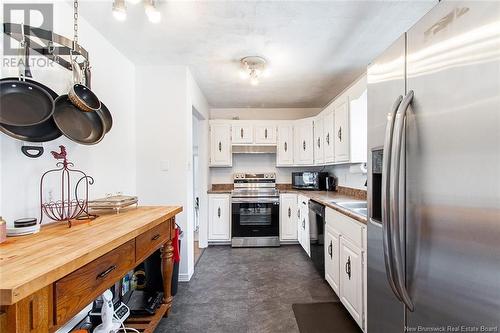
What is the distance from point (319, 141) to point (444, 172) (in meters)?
3.05

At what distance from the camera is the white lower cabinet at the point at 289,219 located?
12.7 ft

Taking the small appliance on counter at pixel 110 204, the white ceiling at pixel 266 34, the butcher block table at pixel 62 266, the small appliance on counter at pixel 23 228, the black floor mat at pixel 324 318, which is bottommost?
the black floor mat at pixel 324 318

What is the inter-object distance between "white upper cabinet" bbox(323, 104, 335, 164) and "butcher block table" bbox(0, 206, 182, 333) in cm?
251

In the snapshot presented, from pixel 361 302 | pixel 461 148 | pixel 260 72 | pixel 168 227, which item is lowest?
pixel 361 302

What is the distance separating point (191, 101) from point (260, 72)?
0.90m

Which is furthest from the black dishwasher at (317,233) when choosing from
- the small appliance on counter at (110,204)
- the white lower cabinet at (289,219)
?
the small appliance on counter at (110,204)

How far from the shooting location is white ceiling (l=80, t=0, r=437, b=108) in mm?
1716

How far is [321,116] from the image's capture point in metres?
3.66

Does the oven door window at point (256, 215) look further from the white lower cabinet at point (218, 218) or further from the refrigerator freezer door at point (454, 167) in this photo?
the refrigerator freezer door at point (454, 167)

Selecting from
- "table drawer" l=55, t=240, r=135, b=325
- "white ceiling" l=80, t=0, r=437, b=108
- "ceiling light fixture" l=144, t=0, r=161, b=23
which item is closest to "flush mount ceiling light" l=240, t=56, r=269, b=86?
"white ceiling" l=80, t=0, r=437, b=108

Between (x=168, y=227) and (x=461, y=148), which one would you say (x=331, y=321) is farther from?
(x=461, y=148)

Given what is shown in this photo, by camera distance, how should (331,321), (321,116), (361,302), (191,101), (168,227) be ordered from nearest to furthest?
(361,302), (168,227), (331,321), (191,101), (321,116)

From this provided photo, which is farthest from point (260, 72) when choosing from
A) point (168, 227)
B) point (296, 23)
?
point (168, 227)

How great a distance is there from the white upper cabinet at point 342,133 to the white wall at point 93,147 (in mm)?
2428
